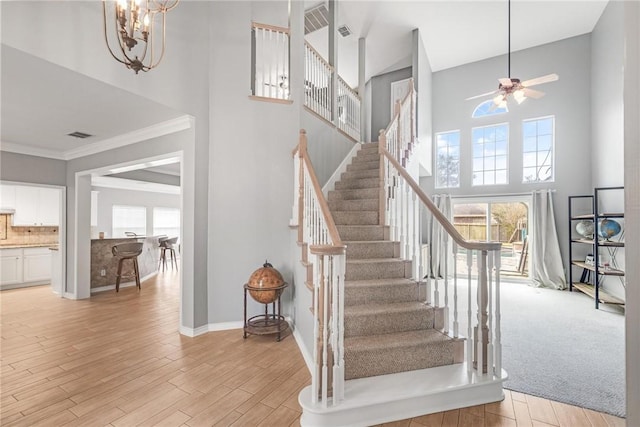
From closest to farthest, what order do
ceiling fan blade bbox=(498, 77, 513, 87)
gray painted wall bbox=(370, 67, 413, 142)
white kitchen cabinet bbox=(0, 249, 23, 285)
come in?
ceiling fan blade bbox=(498, 77, 513, 87) → white kitchen cabinet bbox=(0, 249, 23, 285) → gray painted wall bbox=(370, 67, 413, 142)

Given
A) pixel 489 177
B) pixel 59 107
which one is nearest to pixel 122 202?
pixel 59 107

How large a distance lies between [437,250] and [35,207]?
8.48m

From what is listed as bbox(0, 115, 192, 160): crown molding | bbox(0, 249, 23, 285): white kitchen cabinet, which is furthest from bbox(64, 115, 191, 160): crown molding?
bbox(0, 249, 23, 285): white kitchen cabinet

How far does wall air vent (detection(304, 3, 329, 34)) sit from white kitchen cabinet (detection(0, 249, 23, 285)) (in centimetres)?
748

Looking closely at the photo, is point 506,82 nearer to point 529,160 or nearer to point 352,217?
point 352,217

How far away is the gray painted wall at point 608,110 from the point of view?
4.86m

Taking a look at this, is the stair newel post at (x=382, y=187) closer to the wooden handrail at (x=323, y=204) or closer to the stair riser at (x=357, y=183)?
the stair riser at (x=357, y=183)

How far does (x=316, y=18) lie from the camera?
5.98 metres

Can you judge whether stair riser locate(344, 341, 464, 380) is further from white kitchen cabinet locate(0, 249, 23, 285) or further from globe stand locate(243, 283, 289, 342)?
white kitchen cabinet locate(0, 249, 23, 285)

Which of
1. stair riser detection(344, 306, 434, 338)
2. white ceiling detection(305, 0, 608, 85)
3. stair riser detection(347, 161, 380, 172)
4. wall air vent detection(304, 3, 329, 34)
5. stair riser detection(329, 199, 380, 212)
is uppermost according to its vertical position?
wall air vent detection(304, 3, 329, 34)

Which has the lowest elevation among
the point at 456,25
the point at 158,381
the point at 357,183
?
the point at 158,381

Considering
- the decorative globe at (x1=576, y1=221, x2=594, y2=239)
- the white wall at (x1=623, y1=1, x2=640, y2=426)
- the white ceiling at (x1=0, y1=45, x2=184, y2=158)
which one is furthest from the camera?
the decorative globe at (x1=576, y1=221, x2=594, y2=239)

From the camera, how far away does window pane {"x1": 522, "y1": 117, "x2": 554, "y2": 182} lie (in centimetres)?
644

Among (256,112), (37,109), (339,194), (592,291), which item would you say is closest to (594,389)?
(339,194)
